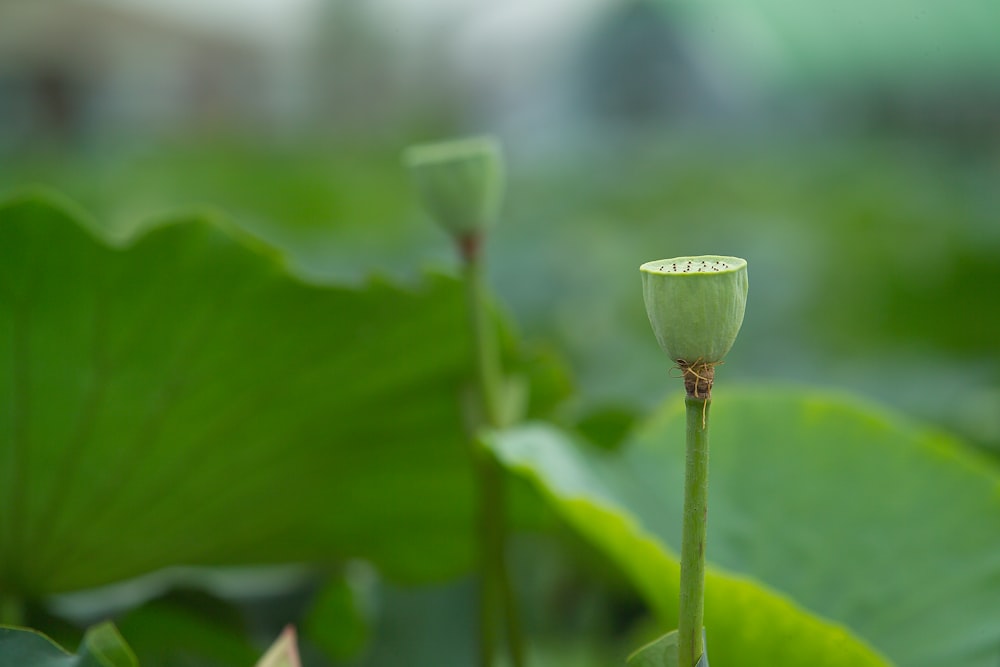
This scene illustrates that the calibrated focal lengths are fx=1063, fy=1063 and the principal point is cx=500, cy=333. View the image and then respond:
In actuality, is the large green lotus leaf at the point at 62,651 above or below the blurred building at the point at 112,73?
below

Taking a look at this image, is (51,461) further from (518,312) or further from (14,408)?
(518,312)

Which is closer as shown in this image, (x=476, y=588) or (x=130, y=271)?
Answer: (x=130, y=271)

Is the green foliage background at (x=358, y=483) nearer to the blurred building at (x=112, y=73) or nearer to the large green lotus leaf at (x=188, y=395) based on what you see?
the large green lotus leaf at (x=188, y=395)

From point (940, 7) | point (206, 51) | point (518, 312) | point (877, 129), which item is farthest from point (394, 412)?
point (206, 51)

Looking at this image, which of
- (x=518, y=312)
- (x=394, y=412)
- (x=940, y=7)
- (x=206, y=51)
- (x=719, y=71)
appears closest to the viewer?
(x=394, y=412)

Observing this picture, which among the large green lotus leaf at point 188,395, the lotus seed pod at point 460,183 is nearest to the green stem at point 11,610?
the large green lotus leaf at point 188,395

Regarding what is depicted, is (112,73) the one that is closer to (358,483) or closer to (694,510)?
(358,483)
